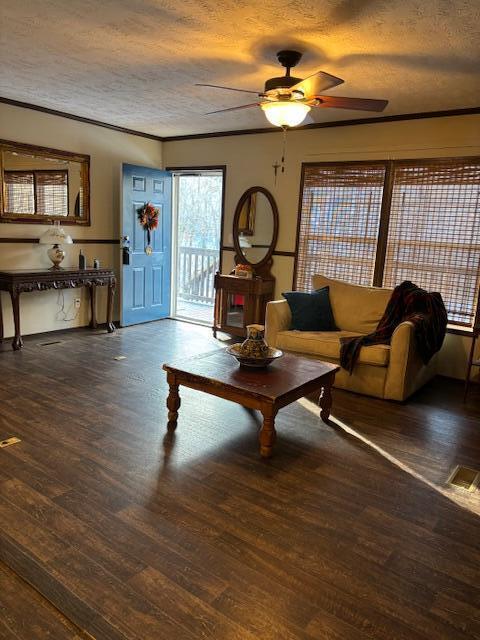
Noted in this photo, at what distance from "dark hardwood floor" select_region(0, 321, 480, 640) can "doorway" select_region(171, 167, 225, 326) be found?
4.13 m

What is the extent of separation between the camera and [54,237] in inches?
204

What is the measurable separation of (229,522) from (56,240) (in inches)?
156

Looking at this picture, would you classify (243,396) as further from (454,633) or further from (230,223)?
(230,223)

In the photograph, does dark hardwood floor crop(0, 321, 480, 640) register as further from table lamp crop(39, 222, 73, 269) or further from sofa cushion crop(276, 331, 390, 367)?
table lamp crop(39, 222, 73, 269)

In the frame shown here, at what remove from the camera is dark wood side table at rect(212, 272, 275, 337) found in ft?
18.6

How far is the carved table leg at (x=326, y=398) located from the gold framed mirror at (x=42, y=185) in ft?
12.4

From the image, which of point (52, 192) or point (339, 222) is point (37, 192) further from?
point (339, 222)

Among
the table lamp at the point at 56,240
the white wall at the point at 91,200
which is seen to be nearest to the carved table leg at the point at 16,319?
the white wall at the point at 91,200

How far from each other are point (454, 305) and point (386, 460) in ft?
7.56

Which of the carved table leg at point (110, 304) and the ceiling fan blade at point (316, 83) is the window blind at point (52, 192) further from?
the ceiling fan blade at point (316, 83)

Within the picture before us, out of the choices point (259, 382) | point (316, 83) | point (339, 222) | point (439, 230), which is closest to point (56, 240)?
point (339, 222)

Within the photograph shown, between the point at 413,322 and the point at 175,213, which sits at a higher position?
the point at 175,213

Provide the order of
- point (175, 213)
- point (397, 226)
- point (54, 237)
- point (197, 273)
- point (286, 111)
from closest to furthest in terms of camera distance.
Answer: point (286, 111), point (397, 226), point (54, 237), point (175, 213), point (197, 273)

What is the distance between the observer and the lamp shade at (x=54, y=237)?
516 cm
